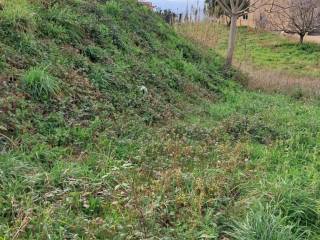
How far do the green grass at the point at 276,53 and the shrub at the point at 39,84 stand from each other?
13595 mm

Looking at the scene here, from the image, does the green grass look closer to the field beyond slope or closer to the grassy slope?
the field beyond slope

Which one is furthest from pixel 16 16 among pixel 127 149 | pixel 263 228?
pixel 263 228

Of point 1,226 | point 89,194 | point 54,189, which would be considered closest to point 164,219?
point 89,194

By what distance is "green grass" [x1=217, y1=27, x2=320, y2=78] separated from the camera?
20.0 metres

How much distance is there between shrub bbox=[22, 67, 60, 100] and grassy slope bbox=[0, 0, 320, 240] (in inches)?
1.7

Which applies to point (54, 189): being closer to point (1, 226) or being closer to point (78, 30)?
point (1, 226)

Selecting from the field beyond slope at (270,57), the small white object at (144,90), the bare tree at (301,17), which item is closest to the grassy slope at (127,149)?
the small white object at (144,90)

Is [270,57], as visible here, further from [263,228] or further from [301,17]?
[263,228]

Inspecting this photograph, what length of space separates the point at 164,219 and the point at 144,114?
339cm

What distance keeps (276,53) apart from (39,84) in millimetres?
19971

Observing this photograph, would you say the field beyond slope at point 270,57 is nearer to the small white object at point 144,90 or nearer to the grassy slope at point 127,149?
the grassy slope at point 127,149

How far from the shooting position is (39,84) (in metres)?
5.82

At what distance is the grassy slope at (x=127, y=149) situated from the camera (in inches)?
138

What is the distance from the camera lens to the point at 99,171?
4422 mm
